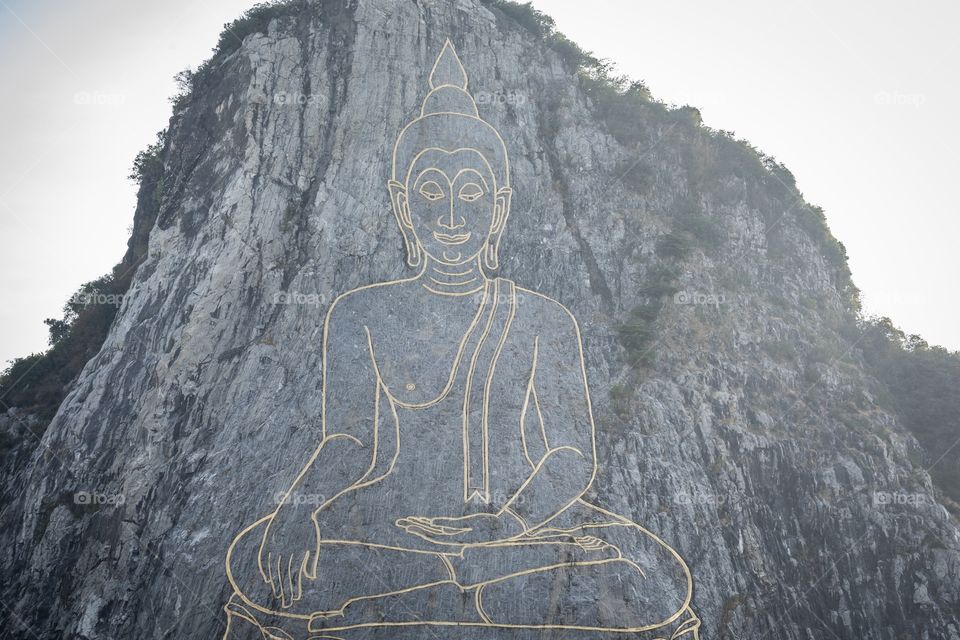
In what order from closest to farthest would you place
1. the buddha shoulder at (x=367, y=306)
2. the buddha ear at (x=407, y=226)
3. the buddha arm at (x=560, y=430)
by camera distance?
the buddha arm at (x=560, y=430)
the buddha shoulder at (x=367, y=306)
the buddha ear at (x=407, y=226)

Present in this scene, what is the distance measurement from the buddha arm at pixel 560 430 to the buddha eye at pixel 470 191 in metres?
2.73

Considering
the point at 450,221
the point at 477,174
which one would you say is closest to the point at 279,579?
the point at 450,221

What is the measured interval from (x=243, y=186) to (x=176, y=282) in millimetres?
2386

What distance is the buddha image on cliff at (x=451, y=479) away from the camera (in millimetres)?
10844

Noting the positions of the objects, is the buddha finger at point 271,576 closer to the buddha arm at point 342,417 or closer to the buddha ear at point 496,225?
the buddha arm at point 342,417

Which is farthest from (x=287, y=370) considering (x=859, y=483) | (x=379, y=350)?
(x=859, y=483)

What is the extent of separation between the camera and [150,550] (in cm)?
1122

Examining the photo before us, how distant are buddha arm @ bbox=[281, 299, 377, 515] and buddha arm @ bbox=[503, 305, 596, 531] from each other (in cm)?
274

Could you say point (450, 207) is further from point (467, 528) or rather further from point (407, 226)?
point (467, 528)

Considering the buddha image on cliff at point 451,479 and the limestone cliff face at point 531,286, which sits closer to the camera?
the buddha image on cliff at point 451,479

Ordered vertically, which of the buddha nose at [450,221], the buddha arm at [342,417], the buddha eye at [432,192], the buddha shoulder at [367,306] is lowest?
the buddha arm at [342,417]

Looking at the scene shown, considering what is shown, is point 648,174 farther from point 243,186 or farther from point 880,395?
point 243,186

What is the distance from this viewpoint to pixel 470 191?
1319 centimetres

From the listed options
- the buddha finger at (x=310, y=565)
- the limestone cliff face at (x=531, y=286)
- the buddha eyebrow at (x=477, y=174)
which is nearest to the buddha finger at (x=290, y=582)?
the buddha finger at (x=310, y=565)
